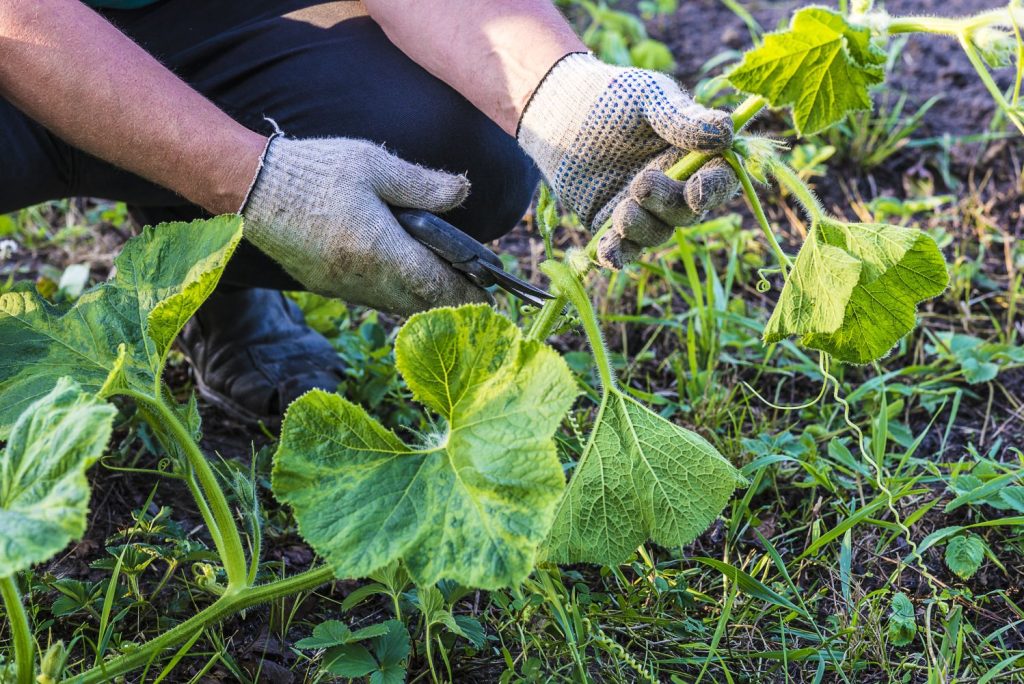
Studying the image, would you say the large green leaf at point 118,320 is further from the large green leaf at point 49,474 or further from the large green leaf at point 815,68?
the large green leaf at point 815,68

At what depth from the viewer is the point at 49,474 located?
1132 millimetres

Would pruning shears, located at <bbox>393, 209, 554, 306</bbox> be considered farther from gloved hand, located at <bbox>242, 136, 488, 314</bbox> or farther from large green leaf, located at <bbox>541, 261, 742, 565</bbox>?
large green leaf, located at <bbox>541, 261, 742, 565</bbox>

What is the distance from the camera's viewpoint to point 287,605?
5.66 feet

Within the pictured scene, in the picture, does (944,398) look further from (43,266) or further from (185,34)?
(43,266)

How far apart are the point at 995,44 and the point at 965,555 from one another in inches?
35.1

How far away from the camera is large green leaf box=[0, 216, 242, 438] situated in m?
1.47

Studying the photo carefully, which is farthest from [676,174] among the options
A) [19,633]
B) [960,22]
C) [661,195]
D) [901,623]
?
[19,633]

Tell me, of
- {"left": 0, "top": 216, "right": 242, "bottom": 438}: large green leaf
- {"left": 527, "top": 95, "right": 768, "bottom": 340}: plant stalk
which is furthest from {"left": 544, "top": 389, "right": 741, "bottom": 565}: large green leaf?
{"left": 0, "top": 216, "right": 242, "bottom": 438}: large green leaf

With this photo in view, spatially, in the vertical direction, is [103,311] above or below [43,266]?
above

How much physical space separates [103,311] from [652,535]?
0.90 m

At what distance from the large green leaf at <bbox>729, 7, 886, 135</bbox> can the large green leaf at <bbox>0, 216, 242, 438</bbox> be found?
2.50 ft

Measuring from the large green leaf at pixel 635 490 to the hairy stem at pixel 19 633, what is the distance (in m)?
0.71

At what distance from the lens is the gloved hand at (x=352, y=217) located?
1.70 metres

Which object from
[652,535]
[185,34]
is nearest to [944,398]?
[652,535]
